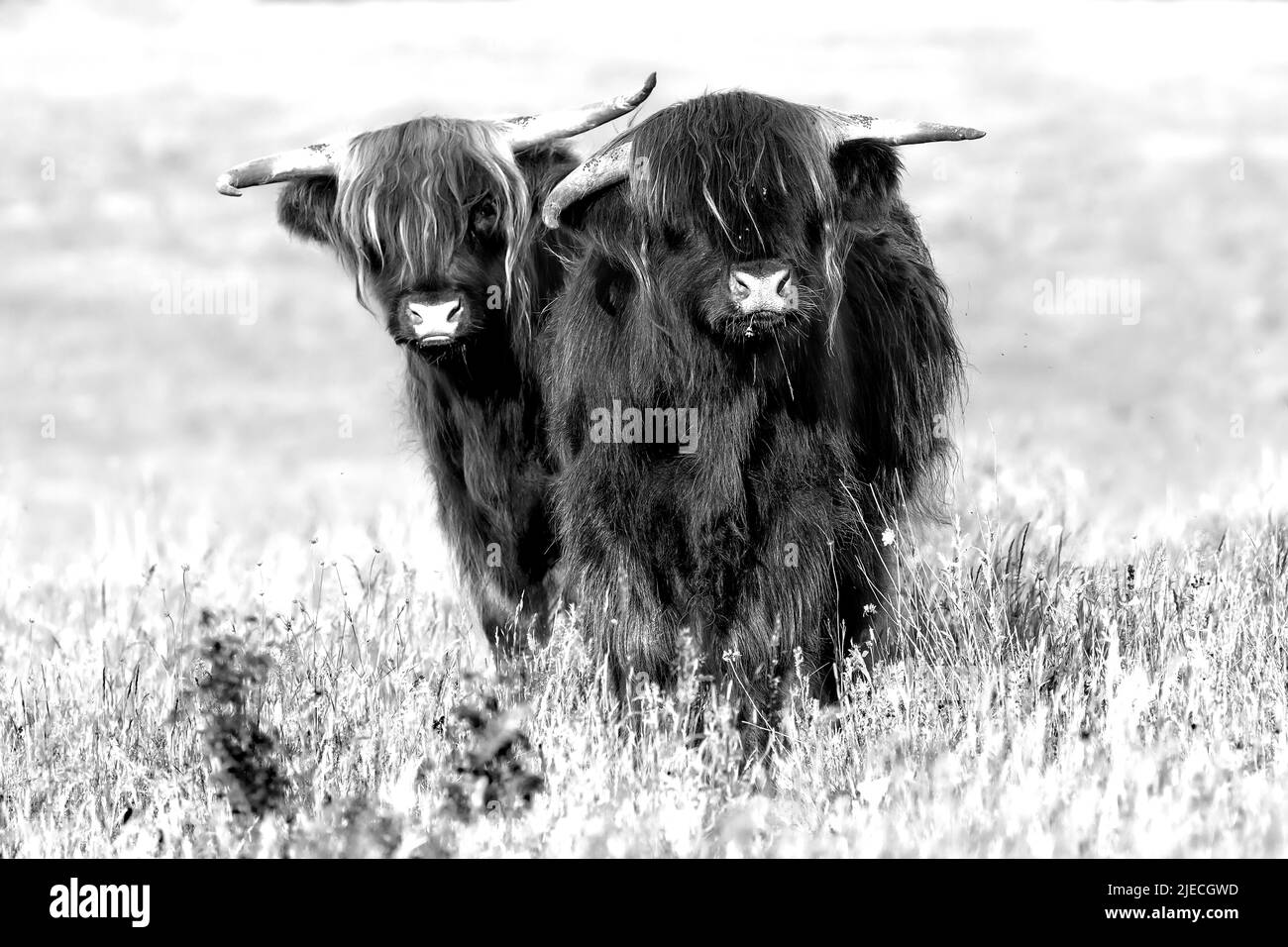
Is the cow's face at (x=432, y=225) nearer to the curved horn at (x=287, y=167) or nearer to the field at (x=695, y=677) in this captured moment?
the curved horn at (x=287, y=167)

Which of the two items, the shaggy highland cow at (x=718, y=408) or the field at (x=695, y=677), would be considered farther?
the shaggy highland cow at (x=718, y=408)

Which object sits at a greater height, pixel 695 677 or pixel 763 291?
pixel 763 291

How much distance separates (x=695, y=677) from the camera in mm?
4840

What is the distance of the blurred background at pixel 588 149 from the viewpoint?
42.2 feet

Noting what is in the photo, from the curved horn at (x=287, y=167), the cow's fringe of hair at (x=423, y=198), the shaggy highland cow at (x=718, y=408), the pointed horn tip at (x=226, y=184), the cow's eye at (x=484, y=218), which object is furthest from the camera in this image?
the curved horn at (x=287, y=167)

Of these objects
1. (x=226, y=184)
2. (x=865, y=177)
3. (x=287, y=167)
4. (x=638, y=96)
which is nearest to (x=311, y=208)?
(x=287, y=167)

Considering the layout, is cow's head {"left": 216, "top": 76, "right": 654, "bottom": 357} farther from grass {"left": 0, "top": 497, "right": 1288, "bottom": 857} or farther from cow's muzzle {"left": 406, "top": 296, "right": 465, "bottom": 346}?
grass {"left": 0, "top": 497, "right": 1288, "bottom": 857}

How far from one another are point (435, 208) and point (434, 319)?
476mm

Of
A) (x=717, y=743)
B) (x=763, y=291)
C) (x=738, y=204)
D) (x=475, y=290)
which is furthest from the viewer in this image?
(x=475, y=290)

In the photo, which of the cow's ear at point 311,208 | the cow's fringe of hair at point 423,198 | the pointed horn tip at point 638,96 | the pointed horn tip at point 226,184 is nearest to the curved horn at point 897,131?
the pointed horn tip at point 638,96

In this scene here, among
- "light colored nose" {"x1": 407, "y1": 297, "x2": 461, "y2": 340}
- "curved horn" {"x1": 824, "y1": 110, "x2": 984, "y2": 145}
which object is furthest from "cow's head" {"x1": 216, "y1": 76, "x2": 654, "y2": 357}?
"curved horn" {"x1": 824, "y1": 110, "x2": 984, "y2": 145}

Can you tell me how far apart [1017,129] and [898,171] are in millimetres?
21658

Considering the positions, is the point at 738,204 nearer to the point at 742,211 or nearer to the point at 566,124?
the point at 742,211

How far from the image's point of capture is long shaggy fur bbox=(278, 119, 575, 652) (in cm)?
598
